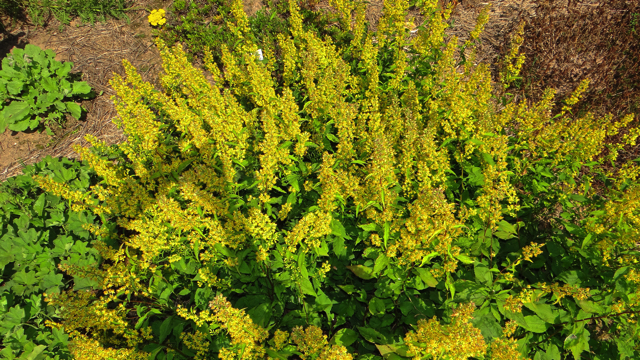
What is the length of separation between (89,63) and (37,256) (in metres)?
5.68

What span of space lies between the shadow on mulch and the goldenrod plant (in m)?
3.10

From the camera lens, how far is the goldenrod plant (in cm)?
335

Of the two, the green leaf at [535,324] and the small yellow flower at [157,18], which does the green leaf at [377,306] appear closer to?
the green leaf at [535,324]

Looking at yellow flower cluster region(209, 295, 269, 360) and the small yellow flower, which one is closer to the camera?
yellow flower cluster region(209, 295, 269, 360)

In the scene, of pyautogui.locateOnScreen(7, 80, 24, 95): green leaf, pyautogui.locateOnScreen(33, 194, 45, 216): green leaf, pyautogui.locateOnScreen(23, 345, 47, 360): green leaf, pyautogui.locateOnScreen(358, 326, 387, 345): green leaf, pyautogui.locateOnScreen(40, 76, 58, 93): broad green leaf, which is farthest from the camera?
pyautogui.locateOnScreen(40, 76, 58, 93): broad green leaf

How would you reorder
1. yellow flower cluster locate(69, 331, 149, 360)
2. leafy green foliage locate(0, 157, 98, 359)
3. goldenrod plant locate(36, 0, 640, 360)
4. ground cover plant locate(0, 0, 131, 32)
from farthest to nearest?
ground cover plant locate(0, 0, 131, 32) → leafy green foliage locate(0, 157, 98, 359) → goldenrod plant locate(36, 0, 640, 360) → yellow flower cluster locate(69, 331, 149, 360)

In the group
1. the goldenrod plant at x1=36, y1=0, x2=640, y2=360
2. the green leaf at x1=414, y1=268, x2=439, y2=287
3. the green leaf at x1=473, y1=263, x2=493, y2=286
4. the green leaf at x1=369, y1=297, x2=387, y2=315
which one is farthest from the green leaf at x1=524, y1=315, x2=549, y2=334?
the green leaf at x1=369, y1=297, x2=387, y2=315

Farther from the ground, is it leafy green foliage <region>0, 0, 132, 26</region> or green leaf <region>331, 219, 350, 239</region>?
leafy green foliage <region>0, 0, 132, 26</region>

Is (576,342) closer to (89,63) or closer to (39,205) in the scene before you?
(39,205)

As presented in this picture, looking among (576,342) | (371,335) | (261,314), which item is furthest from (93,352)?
(576,342)

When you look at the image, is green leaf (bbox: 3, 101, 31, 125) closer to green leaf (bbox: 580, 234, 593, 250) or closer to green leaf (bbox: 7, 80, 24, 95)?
green leaf (bbox: 7, 80, 24, 95)

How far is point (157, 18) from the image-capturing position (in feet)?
28.5

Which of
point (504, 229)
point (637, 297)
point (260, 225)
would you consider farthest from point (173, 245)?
point (637, 297)

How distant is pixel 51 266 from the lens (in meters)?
4.97
